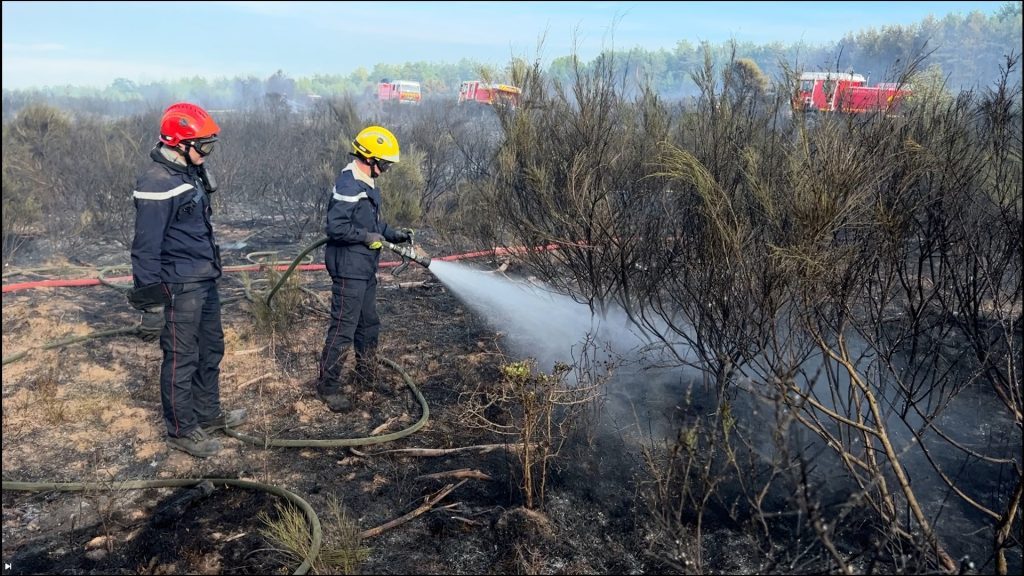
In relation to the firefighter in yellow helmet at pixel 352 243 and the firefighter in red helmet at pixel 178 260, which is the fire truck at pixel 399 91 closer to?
the firefighter in yellow helmet at pixel 352 243

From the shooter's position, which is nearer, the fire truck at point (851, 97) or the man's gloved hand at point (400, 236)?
the fire truck at point (851, 97)

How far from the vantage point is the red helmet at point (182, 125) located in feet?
12.4

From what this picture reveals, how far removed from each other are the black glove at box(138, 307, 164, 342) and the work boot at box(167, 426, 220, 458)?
24.9 inches

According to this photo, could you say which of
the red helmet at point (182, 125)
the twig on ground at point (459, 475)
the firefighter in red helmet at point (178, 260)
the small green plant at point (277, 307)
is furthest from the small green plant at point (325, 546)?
the small green plant at point (277, 307)

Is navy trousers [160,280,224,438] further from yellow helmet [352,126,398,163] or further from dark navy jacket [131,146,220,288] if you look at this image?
yellow helmet [352,126,398,163]

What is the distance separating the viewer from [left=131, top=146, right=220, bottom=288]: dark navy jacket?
367cm

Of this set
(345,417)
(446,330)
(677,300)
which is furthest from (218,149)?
(677,300)

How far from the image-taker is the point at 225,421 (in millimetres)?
4289

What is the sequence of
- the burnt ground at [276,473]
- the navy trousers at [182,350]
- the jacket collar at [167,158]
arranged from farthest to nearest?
the navy trousers at [182,350] → the jacket collar at [167,158] → the burnt ground at [276,473]

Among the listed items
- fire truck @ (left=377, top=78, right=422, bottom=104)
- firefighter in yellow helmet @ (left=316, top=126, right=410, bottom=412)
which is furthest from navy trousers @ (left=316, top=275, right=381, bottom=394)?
fire truck @ (left=377, top=78, right=422, bottom=104)

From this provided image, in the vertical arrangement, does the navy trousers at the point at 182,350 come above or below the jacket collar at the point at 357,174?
below

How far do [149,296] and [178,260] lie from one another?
269 millimetres

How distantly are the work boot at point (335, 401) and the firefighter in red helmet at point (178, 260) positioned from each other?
2.48ft

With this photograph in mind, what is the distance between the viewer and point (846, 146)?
9.94 feet
